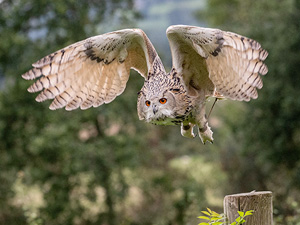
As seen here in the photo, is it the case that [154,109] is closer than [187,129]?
Yes

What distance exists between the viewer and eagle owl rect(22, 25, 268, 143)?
361 cm

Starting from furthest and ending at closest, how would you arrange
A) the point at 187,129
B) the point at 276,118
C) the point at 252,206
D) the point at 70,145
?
the point at 276,118, the point at 70,145, the point at 187,129, the point at 252,206

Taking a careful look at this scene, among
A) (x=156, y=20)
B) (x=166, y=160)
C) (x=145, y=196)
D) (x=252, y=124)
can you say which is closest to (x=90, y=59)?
(x=252, y=124)

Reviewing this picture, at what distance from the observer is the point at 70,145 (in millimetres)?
12469

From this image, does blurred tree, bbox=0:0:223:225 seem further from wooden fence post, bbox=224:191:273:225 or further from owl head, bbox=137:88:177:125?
wooden fence post, bbox=224:191:273:225

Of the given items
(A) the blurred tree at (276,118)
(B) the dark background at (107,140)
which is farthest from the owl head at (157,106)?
(A) the blurred tree at (276,118)

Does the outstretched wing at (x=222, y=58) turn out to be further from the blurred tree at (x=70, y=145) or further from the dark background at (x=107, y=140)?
the blurred tree at (x=70, y=145)

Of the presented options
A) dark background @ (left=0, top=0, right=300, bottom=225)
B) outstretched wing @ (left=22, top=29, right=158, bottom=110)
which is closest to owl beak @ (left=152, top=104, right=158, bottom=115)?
outstretched wing @ (left=22, top=29, right=158, bottom=110)

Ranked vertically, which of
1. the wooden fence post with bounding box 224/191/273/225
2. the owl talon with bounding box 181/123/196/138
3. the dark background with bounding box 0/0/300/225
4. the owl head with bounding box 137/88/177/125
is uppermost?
the owl head with bounding box 137/88/177/125

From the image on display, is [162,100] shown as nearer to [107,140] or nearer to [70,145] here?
[70,145]

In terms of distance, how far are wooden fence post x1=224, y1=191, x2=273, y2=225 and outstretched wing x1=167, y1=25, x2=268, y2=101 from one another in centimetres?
78

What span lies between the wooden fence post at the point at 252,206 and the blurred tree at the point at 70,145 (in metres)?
8.73

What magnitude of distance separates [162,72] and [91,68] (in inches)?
28.1

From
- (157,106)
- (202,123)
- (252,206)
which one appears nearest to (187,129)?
(202,123)
